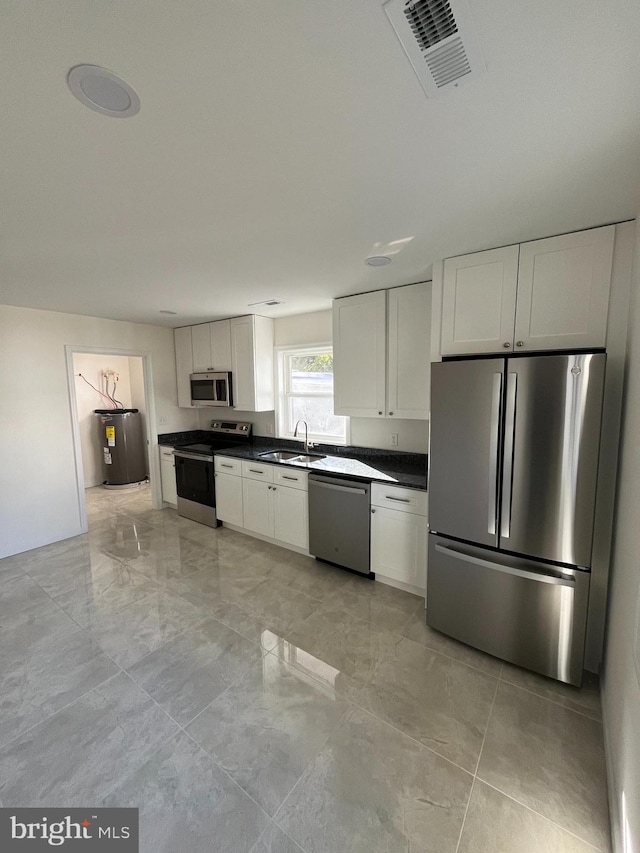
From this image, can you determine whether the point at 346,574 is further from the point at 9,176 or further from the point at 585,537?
the point at 9,176

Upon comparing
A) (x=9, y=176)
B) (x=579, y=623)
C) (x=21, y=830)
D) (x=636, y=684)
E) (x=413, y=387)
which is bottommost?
(x=21, y=830)

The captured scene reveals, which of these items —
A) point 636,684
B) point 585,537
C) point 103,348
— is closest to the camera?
point 636,684

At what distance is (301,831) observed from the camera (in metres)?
1.28

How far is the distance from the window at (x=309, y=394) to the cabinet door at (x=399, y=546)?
1.15 meters

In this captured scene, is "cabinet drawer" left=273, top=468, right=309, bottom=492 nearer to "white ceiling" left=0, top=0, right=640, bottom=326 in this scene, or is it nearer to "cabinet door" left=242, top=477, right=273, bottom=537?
"cabinet door" left=242, top=477, right=273, bottom=537

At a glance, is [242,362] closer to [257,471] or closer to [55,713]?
[257,471]

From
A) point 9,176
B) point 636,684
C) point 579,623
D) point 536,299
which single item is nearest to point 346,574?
point 579,623

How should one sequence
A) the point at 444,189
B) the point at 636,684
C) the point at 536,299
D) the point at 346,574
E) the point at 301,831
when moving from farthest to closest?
the point at 346,574 < the point at 536,299 < the point at 444,189 < the point at 301,831 < the point at 636,684

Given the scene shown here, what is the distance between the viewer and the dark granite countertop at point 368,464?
278 centimetres

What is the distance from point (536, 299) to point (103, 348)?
437 centimetres

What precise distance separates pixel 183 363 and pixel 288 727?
13.9 feet

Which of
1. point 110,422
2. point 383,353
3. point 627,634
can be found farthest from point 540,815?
point 110,422

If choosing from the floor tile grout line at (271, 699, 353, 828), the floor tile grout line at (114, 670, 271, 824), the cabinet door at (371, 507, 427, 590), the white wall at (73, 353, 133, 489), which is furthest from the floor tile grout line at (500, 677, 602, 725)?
the white wall at (73, 353, 133, 489)

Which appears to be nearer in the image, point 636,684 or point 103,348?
point 636,684
